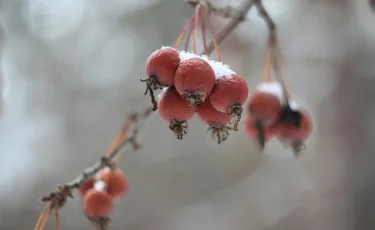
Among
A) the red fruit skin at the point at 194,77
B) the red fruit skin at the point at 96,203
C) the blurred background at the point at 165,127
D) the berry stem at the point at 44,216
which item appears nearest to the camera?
the red fruit skin at the point at 194,77

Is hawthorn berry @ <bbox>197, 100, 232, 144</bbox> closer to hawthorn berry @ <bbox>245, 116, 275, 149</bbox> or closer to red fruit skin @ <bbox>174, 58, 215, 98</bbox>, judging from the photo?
red fruit skin @ <bbox>174, 58, 215, 98</bbox>

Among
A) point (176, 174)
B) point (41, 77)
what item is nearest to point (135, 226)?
point (176, 174)

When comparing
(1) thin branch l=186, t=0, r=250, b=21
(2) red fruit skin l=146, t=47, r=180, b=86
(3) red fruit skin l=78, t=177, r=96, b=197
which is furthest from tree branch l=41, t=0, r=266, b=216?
(2) red fruit skin l=146, t=47, r=180, b=86

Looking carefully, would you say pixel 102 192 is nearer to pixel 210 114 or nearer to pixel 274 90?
pixel 210 114

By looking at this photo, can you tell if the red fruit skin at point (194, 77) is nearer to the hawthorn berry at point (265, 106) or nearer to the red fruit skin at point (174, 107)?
the red fruit skin at point (174, 107)

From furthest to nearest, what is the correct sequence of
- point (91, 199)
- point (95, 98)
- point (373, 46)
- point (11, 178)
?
point (95, 98)
point (11, 178)
point (373, 46)
point (91, 199)

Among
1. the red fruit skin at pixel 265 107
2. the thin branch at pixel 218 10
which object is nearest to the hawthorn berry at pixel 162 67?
the thin branch at pixel 218 10

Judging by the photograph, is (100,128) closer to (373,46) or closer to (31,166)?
(31,166)
